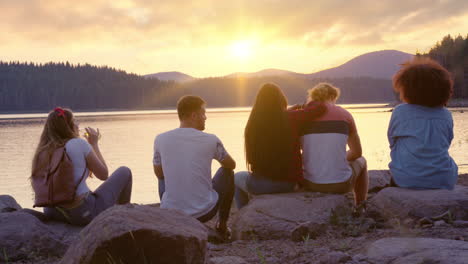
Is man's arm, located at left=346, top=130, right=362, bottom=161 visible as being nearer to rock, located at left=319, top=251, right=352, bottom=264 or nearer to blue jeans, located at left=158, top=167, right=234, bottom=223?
blue jeans, located at left=158, top=167, right=234, bottom=223

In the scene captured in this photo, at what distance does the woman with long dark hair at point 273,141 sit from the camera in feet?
16.8

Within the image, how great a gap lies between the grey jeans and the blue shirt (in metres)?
3.17

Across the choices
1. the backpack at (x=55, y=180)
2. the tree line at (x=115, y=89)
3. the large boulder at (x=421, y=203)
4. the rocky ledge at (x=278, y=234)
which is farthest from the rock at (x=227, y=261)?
the tree line at (x=115, y=89)

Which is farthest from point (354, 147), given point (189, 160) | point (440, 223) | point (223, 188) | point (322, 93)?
point (189, 160)

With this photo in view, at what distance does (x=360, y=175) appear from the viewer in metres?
5.79

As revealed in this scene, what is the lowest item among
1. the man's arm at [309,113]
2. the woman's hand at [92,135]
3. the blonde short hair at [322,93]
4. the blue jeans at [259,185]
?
the blue jeans at [259,185]

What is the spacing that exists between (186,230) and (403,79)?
3066 millimetres

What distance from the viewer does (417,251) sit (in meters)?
3.04

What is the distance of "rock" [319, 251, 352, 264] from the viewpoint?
3198 mm

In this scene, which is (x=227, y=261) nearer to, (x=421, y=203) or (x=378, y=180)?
(x=421, y=203)

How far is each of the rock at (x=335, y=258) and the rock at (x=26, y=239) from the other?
2.87m

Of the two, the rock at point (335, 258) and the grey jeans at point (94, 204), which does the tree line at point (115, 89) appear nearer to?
the grey jeans at point (94, 204)

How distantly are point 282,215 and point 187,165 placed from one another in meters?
1.09

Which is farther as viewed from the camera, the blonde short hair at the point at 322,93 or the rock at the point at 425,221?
the blonde short hair at the point at 322,93
